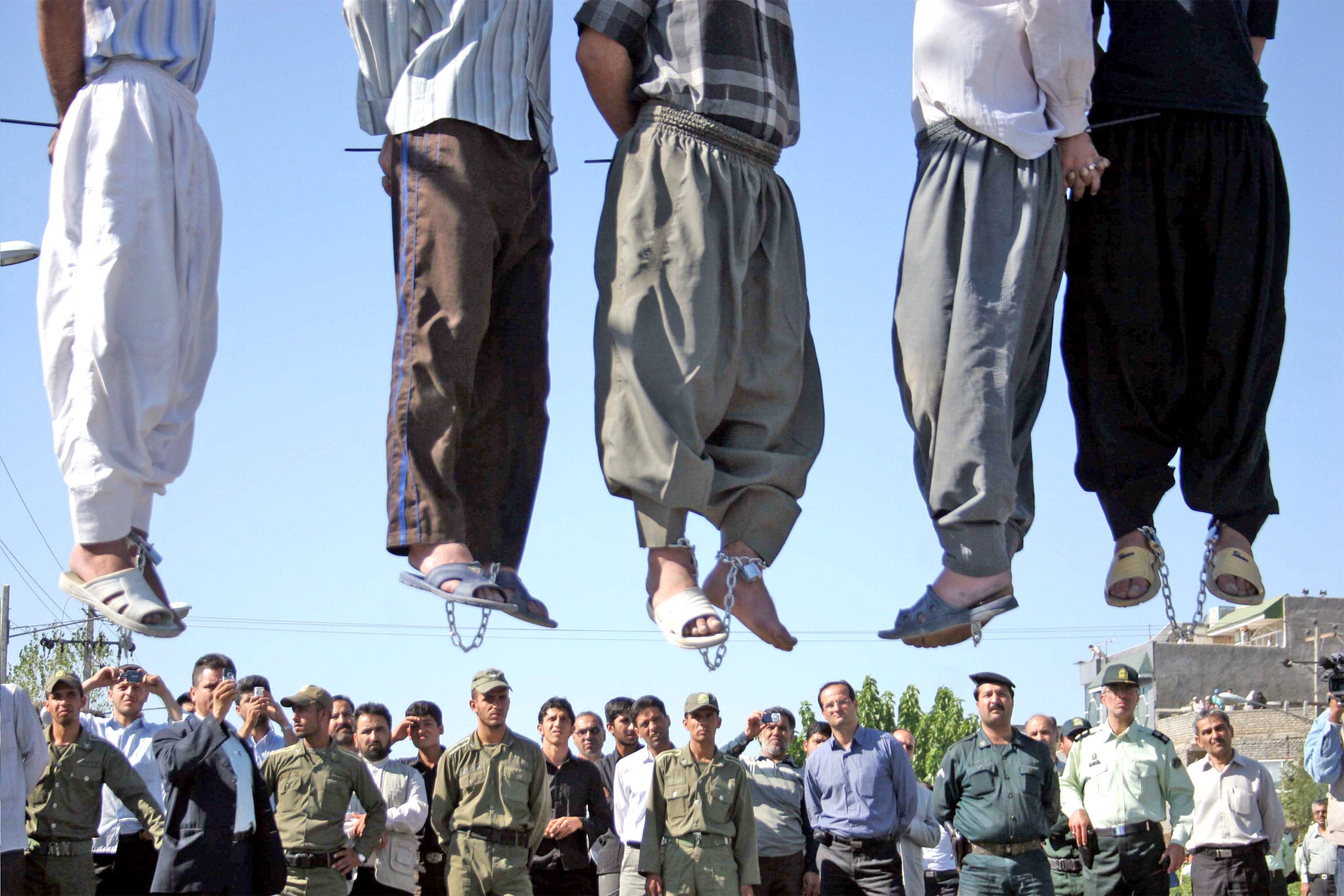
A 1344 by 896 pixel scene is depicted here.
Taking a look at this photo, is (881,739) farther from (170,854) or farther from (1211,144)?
(1211,144)

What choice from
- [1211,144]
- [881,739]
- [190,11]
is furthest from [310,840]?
[1211,144]

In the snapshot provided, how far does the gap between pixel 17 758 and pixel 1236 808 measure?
7.36 m

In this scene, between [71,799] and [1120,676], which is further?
[1120,676]

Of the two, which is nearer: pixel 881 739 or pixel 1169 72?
pixel 1169 72

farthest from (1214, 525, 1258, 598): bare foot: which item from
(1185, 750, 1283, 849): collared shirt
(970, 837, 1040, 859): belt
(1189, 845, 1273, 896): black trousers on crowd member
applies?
(1189, 845, 1273, 896): black trousers on crowd member

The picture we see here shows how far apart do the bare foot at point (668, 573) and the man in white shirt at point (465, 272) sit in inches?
13.5

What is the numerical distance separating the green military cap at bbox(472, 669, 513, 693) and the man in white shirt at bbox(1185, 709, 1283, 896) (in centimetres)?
451

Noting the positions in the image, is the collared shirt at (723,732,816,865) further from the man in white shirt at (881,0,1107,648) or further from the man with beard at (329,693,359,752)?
the man in white shirt at (881,0,1107,648)

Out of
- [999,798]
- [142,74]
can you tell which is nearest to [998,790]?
[999,798]

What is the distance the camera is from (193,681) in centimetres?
868

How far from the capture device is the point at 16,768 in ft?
25.4

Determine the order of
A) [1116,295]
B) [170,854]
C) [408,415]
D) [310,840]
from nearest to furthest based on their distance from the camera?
[408,415], [1116,295], [170,854], [310,840]

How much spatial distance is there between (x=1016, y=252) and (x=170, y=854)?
5219 millimetres

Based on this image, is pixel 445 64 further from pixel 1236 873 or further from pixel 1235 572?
pixel 1236 873
